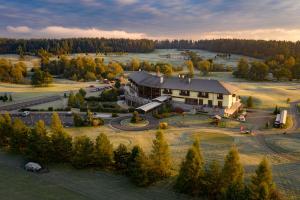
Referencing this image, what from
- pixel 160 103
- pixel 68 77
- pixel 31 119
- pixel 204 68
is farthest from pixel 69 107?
pixel 204 68

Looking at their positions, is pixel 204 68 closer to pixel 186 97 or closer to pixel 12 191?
pixel 186 97

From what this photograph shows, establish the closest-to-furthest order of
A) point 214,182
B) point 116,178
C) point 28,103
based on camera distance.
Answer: point 214,182 → point 116,178 → point 28,103

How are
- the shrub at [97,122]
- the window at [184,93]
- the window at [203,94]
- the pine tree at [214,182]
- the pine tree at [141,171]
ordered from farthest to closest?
the window at [184,93]
the window at [203,94]
the shrub at [97,122]
the pine tree at [141,171]
the pine tree at [214,182]

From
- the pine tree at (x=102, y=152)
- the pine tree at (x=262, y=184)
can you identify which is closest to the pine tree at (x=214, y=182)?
the pine tree at (x=262, y=184)

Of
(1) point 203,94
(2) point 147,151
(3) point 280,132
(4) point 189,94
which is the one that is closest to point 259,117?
(3) point 280,132

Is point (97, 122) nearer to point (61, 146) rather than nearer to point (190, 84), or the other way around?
point (61, 146)

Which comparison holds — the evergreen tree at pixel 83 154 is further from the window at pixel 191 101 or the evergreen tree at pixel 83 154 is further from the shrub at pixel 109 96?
the shrub at pixel 109 96
